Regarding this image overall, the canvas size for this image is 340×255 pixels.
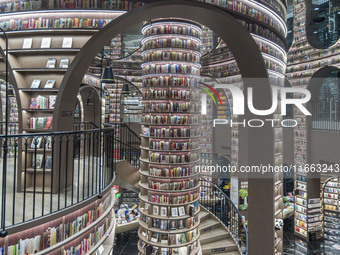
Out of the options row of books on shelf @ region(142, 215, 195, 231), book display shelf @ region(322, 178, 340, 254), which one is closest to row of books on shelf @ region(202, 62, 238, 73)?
row of books on shelf @ region(142, 215, 195, 231)

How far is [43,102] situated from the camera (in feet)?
11.0

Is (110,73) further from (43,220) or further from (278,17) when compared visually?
(278,17)

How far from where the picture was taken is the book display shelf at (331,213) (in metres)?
9.25

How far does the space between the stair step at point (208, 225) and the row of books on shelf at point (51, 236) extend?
181 inches

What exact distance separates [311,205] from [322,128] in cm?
297

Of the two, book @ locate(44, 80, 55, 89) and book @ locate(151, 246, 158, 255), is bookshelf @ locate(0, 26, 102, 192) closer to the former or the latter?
book @ locate(44, 80, 55, 89)

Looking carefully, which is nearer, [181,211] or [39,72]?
[39,72]

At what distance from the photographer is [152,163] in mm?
5586

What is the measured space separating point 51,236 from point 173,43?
4.39 metres

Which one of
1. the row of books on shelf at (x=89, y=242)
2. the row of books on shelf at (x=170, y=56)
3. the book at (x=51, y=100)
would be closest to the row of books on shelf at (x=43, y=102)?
the book at (x=51, y=100)

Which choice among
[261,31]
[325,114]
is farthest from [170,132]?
[325,114]

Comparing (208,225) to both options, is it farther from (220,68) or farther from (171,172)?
(220,68)

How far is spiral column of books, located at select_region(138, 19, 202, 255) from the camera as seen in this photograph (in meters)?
5.41

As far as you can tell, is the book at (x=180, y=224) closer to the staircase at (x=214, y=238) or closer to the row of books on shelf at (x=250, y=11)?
the staircase at (x=214, y=238)
